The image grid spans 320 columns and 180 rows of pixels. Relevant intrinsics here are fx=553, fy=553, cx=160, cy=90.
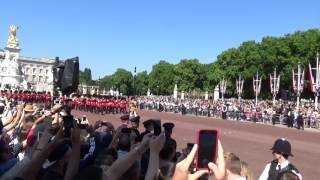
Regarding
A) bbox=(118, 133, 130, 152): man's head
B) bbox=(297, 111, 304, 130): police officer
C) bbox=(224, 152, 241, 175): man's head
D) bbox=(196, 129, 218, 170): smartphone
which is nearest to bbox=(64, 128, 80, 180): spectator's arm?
bbox=(196, 129, 218, 170): smartphone

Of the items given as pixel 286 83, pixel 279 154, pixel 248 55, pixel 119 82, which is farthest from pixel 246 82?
pixel 119 82

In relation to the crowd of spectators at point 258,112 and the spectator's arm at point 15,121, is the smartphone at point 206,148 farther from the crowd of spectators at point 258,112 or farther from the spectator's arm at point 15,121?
the crowd of spectators at point 258,112

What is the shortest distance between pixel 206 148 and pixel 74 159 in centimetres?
109

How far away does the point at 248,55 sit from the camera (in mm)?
96875

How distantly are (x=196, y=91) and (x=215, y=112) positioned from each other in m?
71.0

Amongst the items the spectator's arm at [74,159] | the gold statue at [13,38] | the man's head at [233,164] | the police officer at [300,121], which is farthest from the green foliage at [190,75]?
the spectator's arm at [74,159]

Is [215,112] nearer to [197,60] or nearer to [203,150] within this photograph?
[203,150]

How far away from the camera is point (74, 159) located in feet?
14.9

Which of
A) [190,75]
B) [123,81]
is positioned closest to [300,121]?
[190,75]

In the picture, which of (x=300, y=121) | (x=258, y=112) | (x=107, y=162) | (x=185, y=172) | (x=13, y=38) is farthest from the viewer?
(x=13, y=38)

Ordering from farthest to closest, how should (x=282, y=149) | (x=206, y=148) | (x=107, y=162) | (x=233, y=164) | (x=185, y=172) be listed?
(x=282, y=149) < (x=233, y=164) < (x=107, y=162) < (x=206, y=148) < (x=185, y=172)

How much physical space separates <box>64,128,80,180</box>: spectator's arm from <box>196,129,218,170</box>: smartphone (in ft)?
3.23

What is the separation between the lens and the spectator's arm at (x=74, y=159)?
4355mm

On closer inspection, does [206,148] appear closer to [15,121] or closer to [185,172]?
[185,172]
